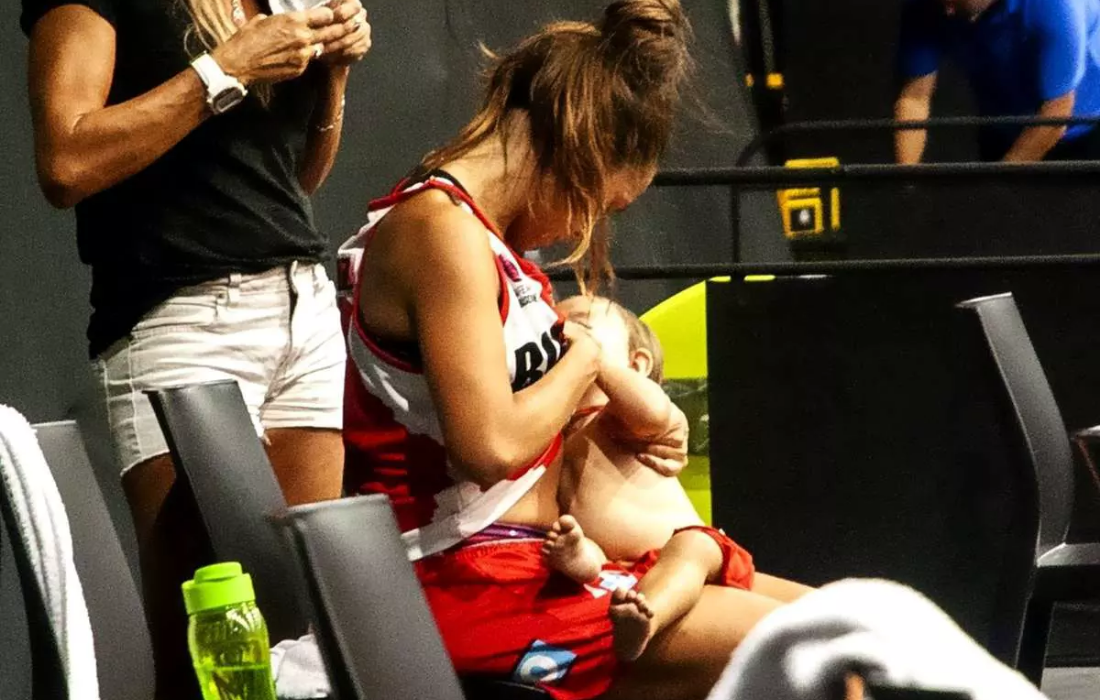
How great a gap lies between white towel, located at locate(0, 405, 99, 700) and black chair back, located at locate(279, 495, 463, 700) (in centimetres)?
18

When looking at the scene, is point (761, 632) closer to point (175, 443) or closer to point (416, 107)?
point (175, 443)

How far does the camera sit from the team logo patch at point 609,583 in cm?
162

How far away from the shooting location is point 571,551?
157 cm

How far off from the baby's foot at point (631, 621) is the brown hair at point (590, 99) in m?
0.41

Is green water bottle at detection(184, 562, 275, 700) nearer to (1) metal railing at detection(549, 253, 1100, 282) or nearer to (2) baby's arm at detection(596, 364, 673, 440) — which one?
(2) baby's arm at detection(596, 364, 673, 440)

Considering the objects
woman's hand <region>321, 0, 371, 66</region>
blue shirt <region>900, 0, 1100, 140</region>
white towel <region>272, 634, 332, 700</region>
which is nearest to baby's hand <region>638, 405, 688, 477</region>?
white towel <region>272, 634, 332, 700</region>

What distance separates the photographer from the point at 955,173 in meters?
3.94

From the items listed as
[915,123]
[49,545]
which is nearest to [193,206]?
[49,545]

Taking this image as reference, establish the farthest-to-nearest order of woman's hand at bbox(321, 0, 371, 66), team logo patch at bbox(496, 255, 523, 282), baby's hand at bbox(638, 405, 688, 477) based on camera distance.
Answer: woman's hand at bbox(321, 0, 371, 66) < baby's hand at bbox(638, 405, 688, 477) < team logo patch at bbox(496, 255, 523, 282)

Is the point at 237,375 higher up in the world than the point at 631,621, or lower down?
higher up

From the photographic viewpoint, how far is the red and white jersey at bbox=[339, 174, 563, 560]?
1.64 m

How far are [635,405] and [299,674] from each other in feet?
1.60

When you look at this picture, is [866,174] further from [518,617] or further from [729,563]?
[518,617]

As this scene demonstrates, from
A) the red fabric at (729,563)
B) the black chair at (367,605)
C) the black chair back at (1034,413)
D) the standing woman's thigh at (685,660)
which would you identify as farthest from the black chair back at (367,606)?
the black chair back at (1034,413)
